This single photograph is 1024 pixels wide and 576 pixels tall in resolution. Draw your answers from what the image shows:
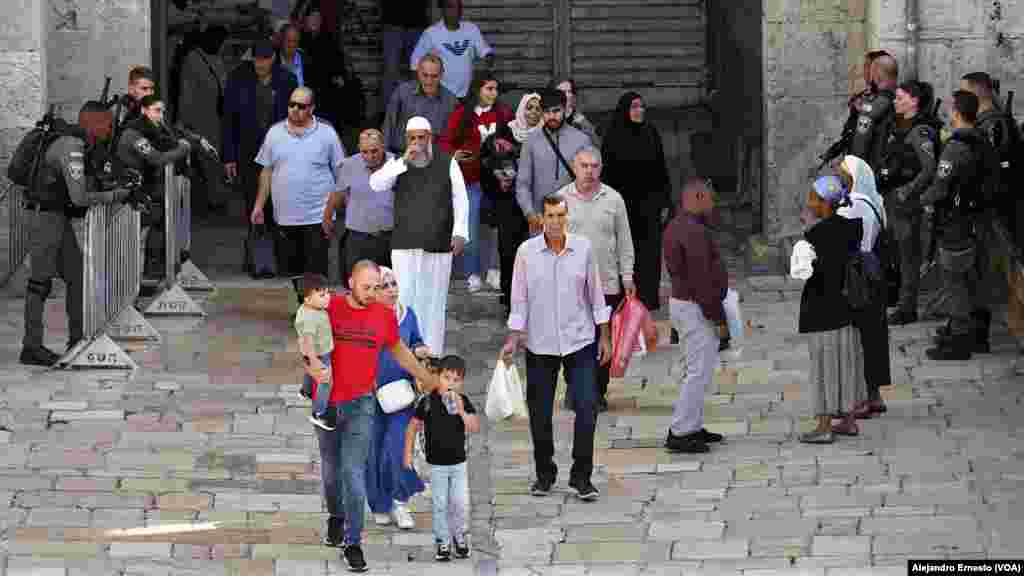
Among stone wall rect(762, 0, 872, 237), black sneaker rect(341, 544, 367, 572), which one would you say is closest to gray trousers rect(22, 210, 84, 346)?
black sneaker rect(341, 544, 367, 572)

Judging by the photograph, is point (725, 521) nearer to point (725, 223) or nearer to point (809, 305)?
point (809, 305)

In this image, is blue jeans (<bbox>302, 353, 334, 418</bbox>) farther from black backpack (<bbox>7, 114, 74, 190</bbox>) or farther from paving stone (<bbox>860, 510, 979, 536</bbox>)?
black backpack (<bbox>7, 114, 74, 190</bbox>)

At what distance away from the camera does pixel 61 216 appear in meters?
17.4

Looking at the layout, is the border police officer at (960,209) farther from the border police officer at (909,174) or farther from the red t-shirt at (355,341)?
the red t-shirt at (355,341)

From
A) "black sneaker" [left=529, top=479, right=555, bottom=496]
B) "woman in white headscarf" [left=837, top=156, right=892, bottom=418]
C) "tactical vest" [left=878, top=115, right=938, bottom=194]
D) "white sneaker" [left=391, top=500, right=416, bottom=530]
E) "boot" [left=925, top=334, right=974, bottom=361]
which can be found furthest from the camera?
"tactical vest" [left=878, top=115, right=938, bottom=194]

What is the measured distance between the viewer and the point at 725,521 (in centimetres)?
1423

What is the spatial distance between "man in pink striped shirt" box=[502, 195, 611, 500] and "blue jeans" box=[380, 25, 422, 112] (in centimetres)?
973

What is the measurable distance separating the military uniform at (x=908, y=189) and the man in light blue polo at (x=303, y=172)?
12.6ft

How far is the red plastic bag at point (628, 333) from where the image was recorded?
51.1ft

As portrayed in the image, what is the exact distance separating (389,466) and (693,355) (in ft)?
7.21

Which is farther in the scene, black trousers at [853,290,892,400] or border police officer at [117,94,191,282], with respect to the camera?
border police officer at [117,94,191,282]

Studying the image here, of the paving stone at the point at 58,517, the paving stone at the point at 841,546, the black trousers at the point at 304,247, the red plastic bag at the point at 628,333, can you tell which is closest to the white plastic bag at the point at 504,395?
the red plastic bag at the point at 628,333

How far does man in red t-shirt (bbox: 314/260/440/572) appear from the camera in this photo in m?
13.5

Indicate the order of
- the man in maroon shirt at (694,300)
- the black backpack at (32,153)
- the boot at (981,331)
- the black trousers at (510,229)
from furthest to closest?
1. the black trousers at (510,229)
2. the boot at (981,331)
3. the black backpack at (32,153)
4. the man in maroon shirt at (694,300)
